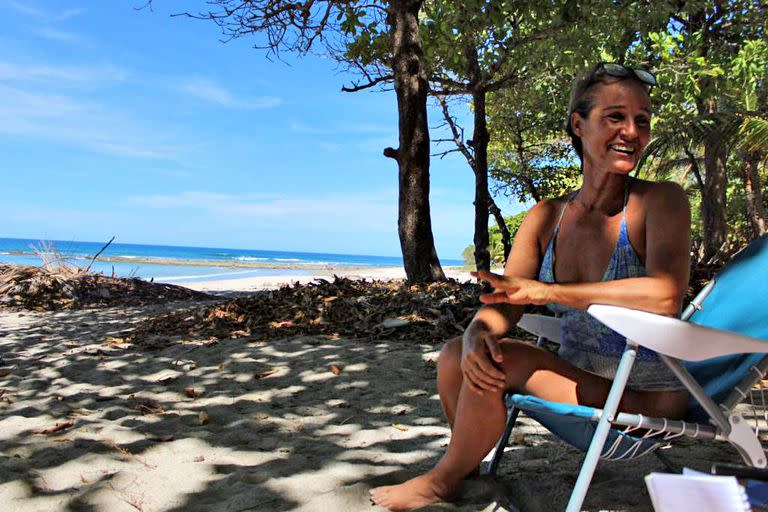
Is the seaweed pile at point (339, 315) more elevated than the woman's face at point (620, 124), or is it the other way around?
the woman's face at point (620, 124)

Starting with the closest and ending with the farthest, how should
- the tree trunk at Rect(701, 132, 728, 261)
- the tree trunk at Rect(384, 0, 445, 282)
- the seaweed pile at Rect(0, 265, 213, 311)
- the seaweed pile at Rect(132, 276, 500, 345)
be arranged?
the seaweed pile at Rect(132, 276, 500, 345), the tree trunk at Rect(384, 0, 445, 282), the seaweed pile at Rect(0, 265, 213, 311), the tree trunk at Rect(701, 132, 728, 261)

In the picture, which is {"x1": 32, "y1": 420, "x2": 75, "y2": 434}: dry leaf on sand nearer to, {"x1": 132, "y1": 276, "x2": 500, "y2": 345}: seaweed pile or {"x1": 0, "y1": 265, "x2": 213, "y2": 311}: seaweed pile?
{"x1": 132, "y1": 276, "x2": 500, "y2": 345}: seaweed pile

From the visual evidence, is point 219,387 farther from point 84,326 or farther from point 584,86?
point 84,326

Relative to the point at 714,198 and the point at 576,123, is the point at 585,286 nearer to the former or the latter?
the point at 576,123

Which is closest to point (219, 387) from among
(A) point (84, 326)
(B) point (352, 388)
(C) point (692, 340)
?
(B) point (352, 388)

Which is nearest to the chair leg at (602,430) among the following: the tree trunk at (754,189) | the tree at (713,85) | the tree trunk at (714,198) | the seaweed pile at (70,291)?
the tree at (713,85)

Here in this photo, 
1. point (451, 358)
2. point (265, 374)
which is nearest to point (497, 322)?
point (451, 358)

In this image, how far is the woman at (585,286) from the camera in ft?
6.49

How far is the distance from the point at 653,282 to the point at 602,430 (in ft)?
1.59

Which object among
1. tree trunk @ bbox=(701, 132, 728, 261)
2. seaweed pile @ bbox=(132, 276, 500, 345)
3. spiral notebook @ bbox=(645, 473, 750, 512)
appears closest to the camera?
spiral notebook @ bbox=(645, 473, 750, 512)

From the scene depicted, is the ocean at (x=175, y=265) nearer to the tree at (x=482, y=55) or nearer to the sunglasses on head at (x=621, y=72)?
the tree at (x=482, y=55)

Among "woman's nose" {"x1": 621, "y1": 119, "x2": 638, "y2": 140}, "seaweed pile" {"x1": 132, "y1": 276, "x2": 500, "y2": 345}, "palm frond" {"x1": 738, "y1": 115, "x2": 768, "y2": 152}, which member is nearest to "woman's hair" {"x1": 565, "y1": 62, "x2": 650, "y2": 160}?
"woman's nose" {"x1": 621, "y1": 119, "x2": 638, "y2": 140}

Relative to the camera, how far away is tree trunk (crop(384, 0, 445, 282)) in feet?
26.0

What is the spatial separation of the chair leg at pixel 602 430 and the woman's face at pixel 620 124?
71 centimetres
